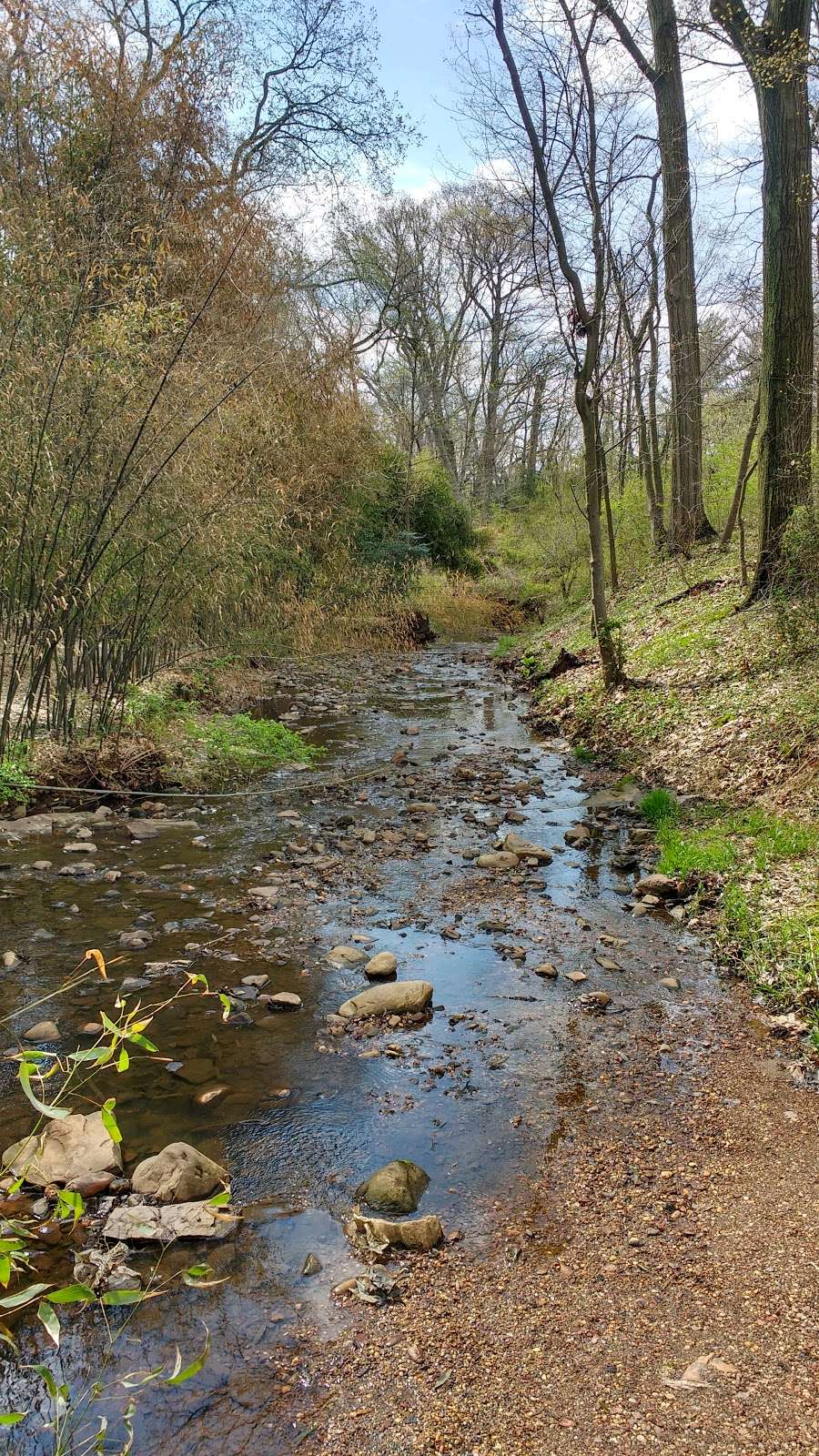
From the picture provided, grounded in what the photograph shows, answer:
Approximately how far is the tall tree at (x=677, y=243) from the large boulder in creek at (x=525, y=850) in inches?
333

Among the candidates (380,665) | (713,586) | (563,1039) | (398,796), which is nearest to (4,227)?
(398,796)

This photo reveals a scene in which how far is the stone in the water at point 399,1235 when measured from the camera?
8.63 feet

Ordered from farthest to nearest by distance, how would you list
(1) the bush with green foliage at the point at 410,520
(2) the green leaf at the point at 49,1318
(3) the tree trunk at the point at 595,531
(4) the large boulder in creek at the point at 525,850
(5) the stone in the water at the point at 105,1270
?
1. (1) the bush with green foliage at the point at 410,520
2. (3) the tree trunk at the point at 595,531
3. (4) the large boulder in creek at the point at 525,850
4. (5) the stone in the water at the point at 105,1270
5. (2) the green leaf at the point at 49,1318

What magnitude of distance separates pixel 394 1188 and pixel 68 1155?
1117 millimetres

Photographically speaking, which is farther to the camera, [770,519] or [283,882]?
[770,519]

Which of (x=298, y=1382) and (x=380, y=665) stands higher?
(x=380, y=665)

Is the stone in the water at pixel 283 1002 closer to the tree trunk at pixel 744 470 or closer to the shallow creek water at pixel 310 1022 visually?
the shallow creek water at pixel 310 1022

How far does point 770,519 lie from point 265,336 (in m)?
7.25

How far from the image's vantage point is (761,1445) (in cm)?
192

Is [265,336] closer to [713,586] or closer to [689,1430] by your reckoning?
[713,586]

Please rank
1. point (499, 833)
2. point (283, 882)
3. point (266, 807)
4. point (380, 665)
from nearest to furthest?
point (283, 882) < point (499, 833) < point (266, 807) < point (380, 665)

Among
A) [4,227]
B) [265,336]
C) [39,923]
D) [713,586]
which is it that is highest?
[265,336]

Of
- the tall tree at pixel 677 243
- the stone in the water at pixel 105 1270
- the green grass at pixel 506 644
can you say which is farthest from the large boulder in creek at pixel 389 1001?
the green grass at pixel 506 644

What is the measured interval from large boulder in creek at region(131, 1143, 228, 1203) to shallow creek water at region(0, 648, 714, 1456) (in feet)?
0.39
